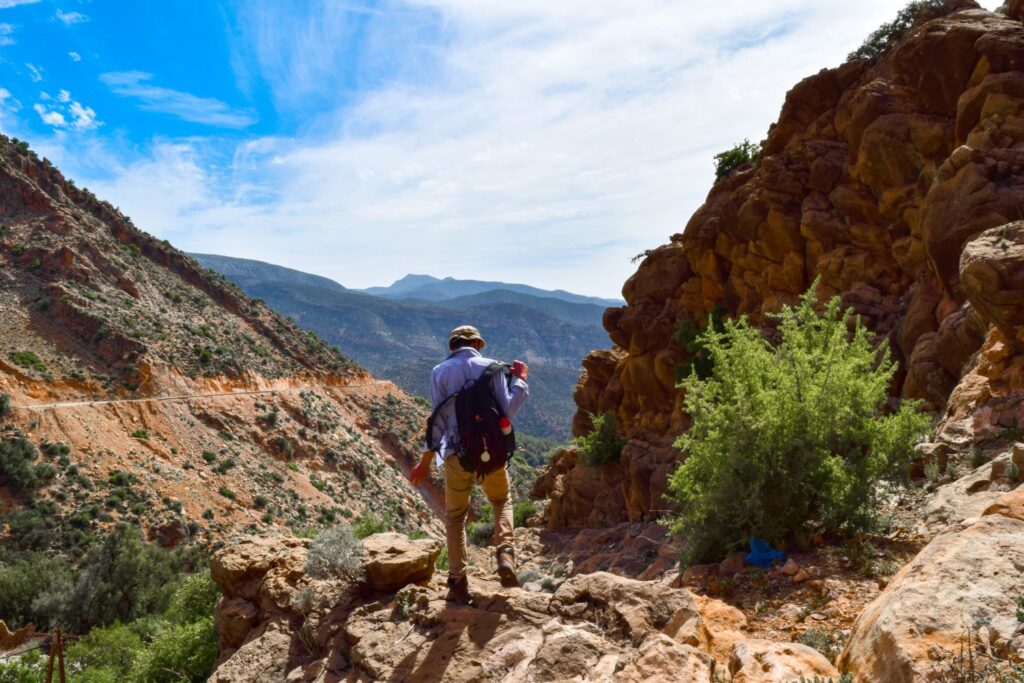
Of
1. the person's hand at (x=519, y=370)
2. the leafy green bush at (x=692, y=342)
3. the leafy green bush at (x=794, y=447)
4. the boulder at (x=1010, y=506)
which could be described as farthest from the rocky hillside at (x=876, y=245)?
the person's hand at (x=519, y=370)

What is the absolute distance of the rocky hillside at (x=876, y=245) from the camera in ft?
35.4

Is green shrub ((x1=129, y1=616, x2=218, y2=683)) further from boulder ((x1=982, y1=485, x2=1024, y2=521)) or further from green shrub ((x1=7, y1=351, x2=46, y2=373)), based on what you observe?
green shrub ((x1=7, y1=351, x2=46, y2=373))

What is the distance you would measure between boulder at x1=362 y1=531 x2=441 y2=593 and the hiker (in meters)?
0.78

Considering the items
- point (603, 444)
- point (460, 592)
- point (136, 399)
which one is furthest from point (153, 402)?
point (460, 592)

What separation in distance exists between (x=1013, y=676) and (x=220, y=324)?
59.4m

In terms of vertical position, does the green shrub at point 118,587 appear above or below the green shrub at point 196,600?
below

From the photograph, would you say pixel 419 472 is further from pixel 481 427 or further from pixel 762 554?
pixel 762 554

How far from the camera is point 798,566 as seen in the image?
5.92 meters

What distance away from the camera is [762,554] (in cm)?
635

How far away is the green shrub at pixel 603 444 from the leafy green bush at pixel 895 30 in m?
15.5

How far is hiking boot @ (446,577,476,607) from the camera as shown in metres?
4.80

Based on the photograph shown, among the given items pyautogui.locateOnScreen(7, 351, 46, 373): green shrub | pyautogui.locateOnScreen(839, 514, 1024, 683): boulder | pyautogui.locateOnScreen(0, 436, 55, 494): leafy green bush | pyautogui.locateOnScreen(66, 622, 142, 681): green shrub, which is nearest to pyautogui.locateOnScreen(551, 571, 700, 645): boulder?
pyautogui.locateOnScreen(839, 514, 1024, 683): boulder

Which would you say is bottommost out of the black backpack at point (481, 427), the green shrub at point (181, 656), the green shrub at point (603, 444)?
the green shrub at point (603, 444)

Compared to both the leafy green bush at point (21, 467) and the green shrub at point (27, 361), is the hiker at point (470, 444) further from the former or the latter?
the green shrub at point (27, 361)
